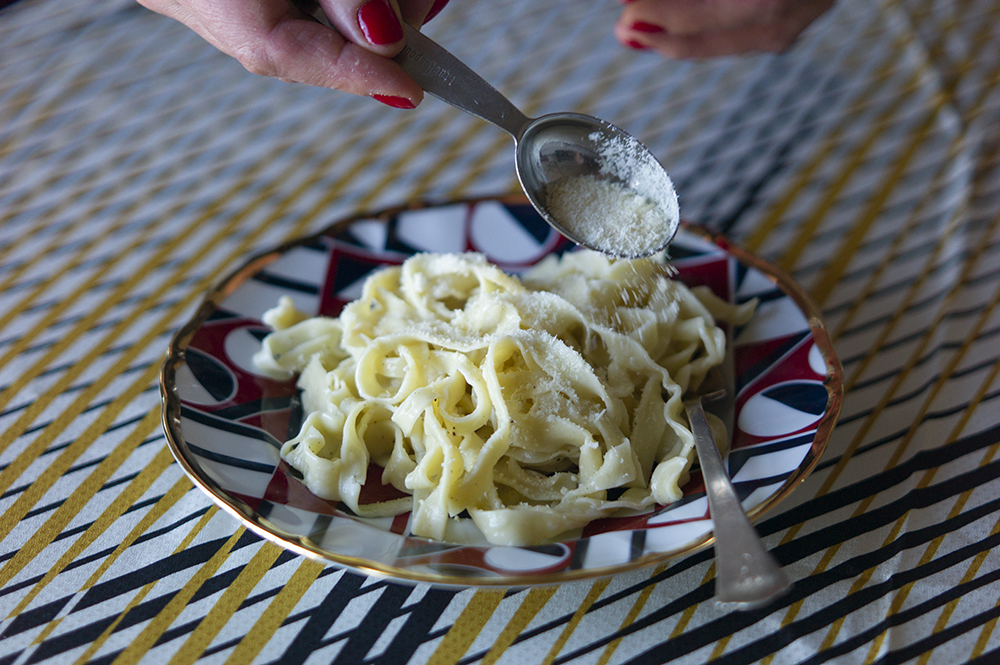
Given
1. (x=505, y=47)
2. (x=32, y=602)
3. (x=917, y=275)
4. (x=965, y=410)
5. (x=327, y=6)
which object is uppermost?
(x=327, y=6)

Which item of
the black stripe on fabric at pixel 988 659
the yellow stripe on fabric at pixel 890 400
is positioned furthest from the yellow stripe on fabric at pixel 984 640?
the yellow stripe on fabric at pixel 890 400

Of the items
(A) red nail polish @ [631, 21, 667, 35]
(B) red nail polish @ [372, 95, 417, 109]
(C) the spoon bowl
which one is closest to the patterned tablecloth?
(A) red nail polish @ [631, 21, 667, 35]

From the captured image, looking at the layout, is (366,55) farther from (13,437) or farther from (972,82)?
(972,82)

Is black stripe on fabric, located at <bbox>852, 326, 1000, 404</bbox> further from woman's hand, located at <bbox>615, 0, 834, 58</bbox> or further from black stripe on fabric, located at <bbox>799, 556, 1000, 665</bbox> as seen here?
woman's hand, located at <bbox>615, 0, 834, 58</bbox>

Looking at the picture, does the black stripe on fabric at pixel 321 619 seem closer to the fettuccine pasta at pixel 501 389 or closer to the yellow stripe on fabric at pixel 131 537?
the fettuccine pasta at pixel 501 389

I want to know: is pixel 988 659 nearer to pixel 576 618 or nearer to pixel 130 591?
pixel 576 618

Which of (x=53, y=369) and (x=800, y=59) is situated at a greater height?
(x=800, y=59)

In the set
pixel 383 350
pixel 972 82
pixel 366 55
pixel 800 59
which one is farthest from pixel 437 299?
pixel 972 82
